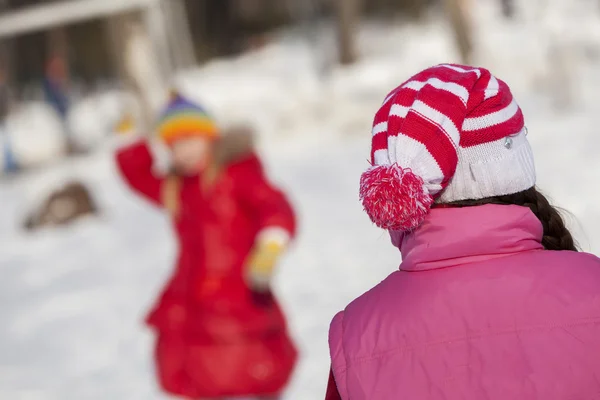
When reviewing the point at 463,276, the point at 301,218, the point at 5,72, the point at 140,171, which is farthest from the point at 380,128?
the point at 5,72

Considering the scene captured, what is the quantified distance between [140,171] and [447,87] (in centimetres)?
283

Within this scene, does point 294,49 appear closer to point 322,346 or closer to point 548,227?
point 322,346

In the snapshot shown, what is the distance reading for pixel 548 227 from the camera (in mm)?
1639

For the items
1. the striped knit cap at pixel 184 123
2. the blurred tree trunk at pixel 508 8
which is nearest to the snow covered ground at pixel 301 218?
the blurred tree trunk at pixel 508 8

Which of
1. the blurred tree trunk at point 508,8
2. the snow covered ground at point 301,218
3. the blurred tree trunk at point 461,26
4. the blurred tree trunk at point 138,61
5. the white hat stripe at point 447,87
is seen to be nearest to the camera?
the white hat stripe at point 447,87

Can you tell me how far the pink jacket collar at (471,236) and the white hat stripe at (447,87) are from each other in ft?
0.60

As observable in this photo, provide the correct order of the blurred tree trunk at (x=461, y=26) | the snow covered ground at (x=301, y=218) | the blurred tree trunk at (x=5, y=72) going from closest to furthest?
the snow covered ground at (x=301, y=218) → the blurred tree trunk at (x=461, y=26) → the blurred tree trunk at (x=5, y=72)

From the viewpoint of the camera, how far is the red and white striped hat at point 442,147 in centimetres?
148

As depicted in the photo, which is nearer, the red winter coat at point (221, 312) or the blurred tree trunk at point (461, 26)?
the red winter coat at point (221, 312)

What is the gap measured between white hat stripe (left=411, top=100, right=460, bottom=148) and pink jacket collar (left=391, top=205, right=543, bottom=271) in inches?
4.8

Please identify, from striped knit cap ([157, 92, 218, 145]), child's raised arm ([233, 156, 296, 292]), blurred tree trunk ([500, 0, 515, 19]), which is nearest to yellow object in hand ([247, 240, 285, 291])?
child's raised arm ([233, 156, 296, 292])

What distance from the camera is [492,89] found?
154cm

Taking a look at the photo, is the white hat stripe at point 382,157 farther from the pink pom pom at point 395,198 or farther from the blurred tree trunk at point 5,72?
the blurred tree trunk at point 5,72

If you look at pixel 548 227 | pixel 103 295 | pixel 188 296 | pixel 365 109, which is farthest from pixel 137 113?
pixel 548 227
